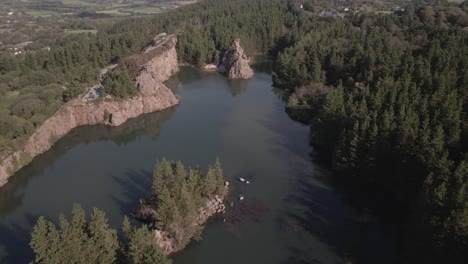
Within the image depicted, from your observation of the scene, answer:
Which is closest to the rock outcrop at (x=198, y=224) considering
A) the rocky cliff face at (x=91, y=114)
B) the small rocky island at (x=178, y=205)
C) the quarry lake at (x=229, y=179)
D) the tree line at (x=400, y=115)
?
the small rocky island at (x=178, y=205)

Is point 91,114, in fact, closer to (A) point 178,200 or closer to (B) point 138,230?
(A) point 178,200

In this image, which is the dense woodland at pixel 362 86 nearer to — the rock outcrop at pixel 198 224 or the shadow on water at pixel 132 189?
the rock outcrop at pixel 198 224

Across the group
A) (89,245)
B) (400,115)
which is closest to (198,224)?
(89,245)

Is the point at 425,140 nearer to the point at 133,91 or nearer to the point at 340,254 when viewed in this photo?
the point at 340,254

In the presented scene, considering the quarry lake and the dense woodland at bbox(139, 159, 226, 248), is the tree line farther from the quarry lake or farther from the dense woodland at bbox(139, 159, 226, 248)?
the dense woodland at bbox(139, 159, 226, 248)

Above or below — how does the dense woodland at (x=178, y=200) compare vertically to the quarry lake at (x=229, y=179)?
above

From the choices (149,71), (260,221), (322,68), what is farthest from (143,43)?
(260,221)

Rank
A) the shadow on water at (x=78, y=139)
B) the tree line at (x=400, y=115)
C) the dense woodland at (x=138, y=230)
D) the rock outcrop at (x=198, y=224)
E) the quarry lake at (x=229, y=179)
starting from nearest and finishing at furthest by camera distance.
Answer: the dense woodland at (x=138, y=230) → the tree line at (x=400, y=115) → the rock outcrop at (x=198, y=224) → the quarry lake at (x=229, y=179) → the shadow on water at (x=78, y=139)
